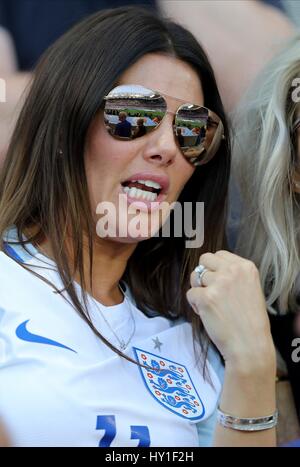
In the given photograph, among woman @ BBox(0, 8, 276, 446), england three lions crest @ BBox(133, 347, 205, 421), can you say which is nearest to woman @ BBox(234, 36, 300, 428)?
woman @ BBox(0, 8, 276, 446)

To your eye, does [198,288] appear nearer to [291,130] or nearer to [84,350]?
[84,350]

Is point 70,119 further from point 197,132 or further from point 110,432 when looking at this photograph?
point 110,432

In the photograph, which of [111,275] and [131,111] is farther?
[111,275]

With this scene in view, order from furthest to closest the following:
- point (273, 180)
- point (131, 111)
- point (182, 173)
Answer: point (273, 180)
point (182, 173)
point (131, 111)

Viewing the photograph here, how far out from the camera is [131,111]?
1250mm

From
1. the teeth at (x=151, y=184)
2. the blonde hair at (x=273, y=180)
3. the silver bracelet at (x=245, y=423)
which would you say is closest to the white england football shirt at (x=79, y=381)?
the silver bracelet at (x=245, y=423)

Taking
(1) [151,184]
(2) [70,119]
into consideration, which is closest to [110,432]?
(1) [151,184]

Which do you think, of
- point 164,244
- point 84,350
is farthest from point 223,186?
point 84,350

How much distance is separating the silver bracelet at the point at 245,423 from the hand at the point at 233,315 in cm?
9

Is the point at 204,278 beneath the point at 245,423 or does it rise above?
above

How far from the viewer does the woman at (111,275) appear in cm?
111

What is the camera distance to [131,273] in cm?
155

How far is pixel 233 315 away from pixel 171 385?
262 millimetres

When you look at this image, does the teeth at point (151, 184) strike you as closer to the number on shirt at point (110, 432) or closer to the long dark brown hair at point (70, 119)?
the long dark brown hair at point (70, 119)
